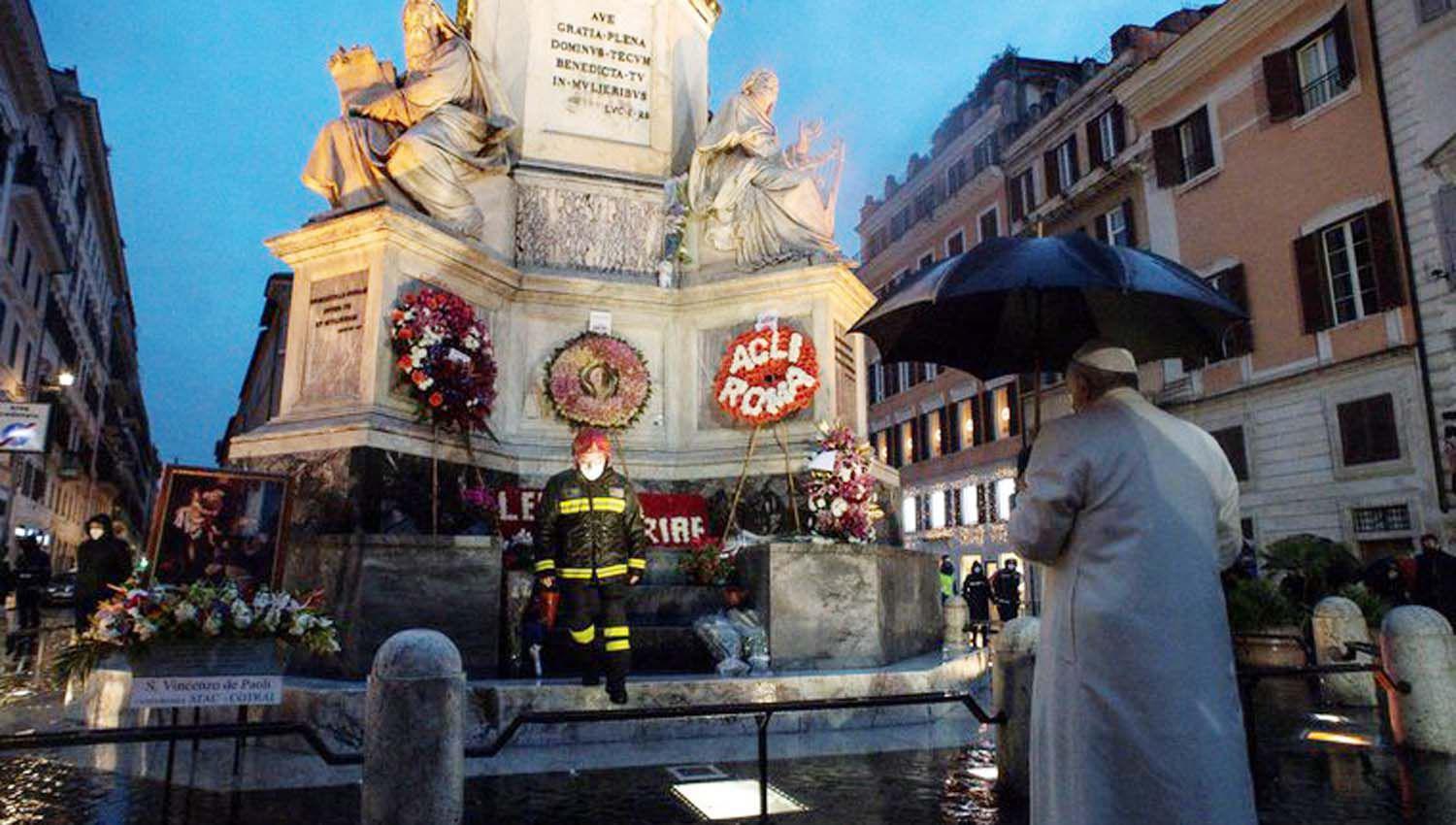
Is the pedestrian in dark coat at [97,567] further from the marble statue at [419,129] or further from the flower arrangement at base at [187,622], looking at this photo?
the flower arrangement at base at [187,622]

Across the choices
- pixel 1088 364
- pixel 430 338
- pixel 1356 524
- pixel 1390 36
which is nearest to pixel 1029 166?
pixel 1390 36

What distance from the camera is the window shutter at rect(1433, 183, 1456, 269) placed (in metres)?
Answer: 19.2

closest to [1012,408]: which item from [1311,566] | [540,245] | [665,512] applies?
[1311,566]

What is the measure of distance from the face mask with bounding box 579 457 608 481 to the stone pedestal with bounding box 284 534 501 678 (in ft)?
2.78

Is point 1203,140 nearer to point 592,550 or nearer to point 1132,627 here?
point 592,550

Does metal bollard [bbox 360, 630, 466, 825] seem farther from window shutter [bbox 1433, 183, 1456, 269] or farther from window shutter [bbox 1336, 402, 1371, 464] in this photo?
window shutter [bbox 1336, 402, 1371, 464]

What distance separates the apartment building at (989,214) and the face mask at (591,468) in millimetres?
24148

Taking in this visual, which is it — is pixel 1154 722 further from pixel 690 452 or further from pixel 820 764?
pixel 690 452

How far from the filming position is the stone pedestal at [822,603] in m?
7.56

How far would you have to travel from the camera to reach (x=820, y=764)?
596cm

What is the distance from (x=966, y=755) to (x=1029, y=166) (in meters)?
33.6

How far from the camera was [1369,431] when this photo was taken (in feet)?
68.8

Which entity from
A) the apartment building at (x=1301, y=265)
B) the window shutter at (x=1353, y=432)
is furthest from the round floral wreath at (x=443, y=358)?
the window shutter at (x=1353, y=432)

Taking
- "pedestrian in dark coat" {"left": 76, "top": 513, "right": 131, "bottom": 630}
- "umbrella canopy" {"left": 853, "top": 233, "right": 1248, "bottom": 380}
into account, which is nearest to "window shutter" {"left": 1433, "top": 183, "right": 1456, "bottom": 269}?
"umbrella canopy" {"left": 853, "top": 233, "right": 1248, "bottom": 380}
